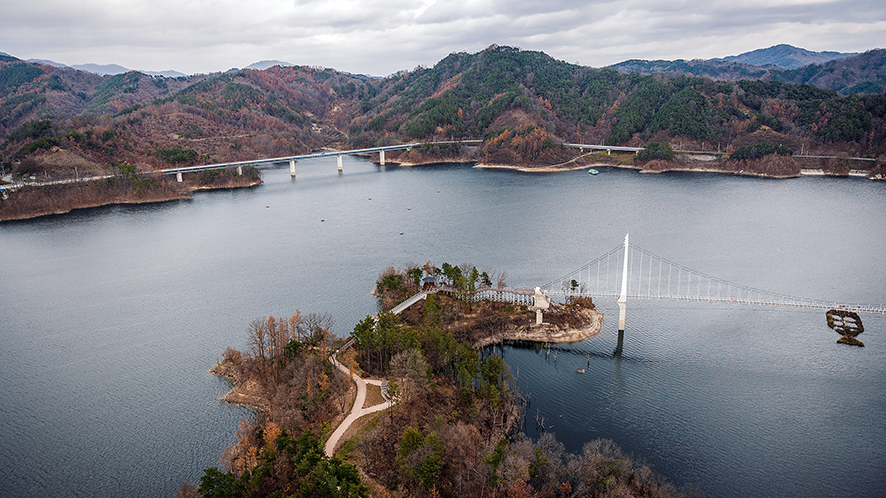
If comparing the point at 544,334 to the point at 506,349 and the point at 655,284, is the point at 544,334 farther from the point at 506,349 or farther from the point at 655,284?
the point at 655,284

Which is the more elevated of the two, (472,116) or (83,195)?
(472,116)

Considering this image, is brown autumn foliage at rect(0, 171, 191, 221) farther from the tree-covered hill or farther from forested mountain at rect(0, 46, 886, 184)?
the tree-covered hill

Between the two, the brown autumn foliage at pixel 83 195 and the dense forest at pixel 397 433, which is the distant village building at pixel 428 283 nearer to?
the dense forest at pixel 397 433

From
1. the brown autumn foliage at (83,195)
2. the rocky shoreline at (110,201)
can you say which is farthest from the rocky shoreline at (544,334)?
the brown autumn foliage at (83,195)

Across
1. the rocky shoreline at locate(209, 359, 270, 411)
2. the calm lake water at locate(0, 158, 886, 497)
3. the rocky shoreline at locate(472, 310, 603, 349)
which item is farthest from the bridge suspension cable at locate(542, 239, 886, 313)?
the rocky shoreline at locate(209, 359, 270, 411)

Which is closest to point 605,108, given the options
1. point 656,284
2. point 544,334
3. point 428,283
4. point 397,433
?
point 656,284

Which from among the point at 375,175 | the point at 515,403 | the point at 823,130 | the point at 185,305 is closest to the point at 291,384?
the point at 515,403

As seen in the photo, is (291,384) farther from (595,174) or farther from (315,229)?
(595,174)
